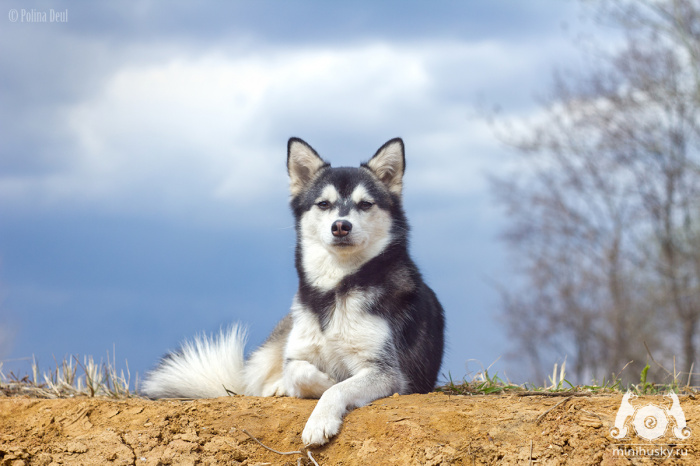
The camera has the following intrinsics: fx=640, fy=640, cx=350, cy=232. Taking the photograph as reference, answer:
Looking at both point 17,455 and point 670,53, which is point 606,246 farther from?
point 17,455

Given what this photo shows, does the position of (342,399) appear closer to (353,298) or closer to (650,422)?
(353,298)

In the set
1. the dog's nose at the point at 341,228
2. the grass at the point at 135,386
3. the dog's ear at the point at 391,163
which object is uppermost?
the dog's ear at the point at 391,163

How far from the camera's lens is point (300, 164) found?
219 inches

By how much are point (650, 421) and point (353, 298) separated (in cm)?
213

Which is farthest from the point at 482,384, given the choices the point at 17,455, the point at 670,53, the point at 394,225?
the point at 670,53

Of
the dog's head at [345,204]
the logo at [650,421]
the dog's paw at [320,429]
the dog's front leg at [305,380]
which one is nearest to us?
the logo at [650,421]

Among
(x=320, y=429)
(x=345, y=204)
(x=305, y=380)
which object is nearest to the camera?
(x=320, y=429)

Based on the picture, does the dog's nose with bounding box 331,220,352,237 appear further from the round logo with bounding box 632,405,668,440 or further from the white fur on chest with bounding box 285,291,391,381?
the round logo with bounding box 632,405,668,440

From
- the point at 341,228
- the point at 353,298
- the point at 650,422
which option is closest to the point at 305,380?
the point at 353,298

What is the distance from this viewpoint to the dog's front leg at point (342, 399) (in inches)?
160

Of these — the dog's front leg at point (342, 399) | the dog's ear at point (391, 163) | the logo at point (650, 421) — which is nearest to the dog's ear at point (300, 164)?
the dog's ear at point (391, 163)

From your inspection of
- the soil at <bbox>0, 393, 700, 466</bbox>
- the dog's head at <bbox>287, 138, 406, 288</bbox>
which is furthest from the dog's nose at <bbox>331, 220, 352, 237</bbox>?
the soil at <bbox>0, 393, 700, 466</bbox>

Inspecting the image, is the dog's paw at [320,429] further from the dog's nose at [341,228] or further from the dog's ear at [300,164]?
the dog's ear at [300,164]

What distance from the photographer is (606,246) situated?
52.4 ft
